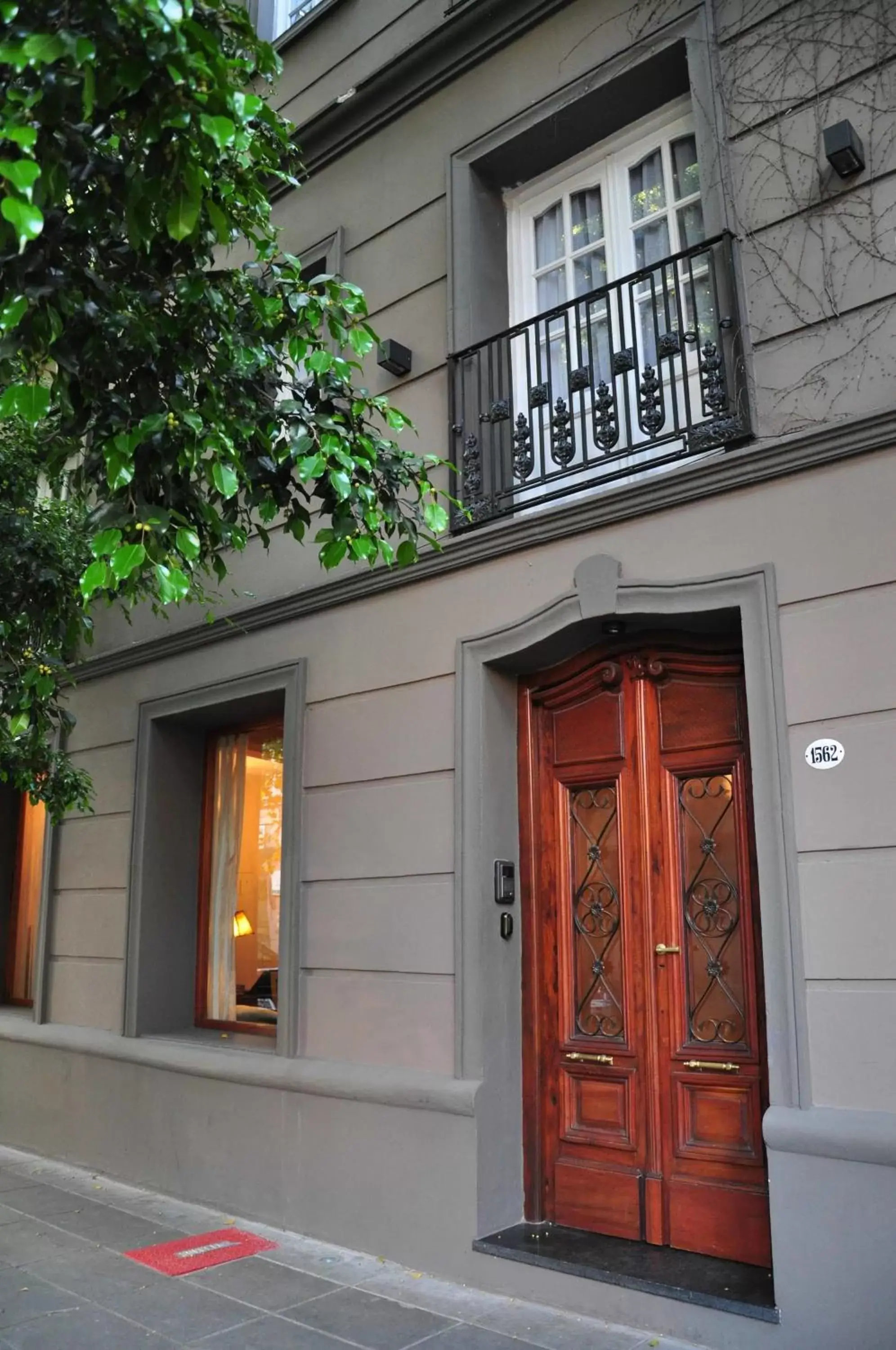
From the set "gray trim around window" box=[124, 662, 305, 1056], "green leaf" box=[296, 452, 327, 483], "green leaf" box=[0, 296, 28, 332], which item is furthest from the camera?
"gray trim around window" box=[124, 662, 305, 1056]

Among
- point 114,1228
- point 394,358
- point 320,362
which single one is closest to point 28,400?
point 320,362

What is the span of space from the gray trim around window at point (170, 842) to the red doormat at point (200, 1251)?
1364mm

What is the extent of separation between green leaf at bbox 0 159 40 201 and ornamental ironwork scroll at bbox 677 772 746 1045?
11.8 feet

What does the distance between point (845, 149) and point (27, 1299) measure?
6.04 m

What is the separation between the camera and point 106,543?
3.45 metres

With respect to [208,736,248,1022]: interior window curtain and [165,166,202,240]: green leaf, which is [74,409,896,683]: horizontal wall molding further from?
[165,166,202,240]: green leaf

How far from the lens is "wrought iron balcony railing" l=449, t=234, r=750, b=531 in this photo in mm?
4949

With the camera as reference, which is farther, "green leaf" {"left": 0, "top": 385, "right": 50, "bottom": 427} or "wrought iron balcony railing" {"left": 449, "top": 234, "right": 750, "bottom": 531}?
"wrought iron balcony railing" {"left": 449, "top": 234, "right": 750, "bottom": 531}

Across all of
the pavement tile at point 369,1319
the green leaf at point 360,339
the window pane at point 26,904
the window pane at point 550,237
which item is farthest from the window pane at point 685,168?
the window pane at point 26,904

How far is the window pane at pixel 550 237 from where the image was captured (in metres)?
6.22

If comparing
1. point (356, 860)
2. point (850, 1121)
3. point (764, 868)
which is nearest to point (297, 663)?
point (356, 860)

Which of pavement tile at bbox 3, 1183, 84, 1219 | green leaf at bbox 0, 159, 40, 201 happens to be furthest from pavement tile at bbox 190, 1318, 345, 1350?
green leaf at bbox 0, 159, 40, 201

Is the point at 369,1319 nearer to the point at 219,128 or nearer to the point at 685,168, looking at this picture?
the point at 219,128

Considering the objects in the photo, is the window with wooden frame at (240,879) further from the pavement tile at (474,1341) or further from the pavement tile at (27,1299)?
the pavement tile at (474,1341)
